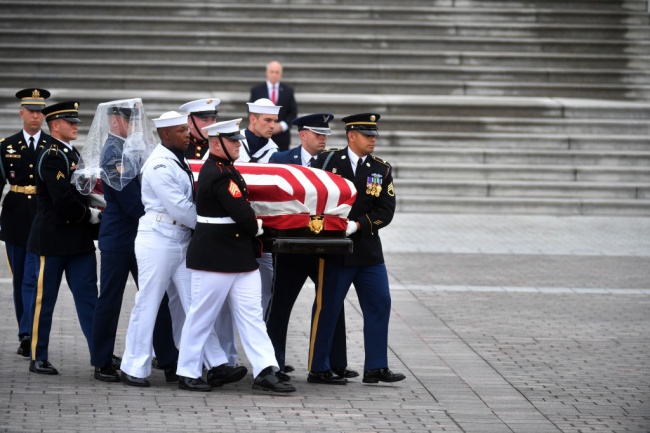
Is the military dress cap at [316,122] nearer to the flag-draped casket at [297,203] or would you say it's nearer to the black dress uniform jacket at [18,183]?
the flag-draped casket at [297,203]

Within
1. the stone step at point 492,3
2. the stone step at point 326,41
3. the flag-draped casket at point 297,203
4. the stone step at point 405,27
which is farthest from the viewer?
the stone step at point 492,3

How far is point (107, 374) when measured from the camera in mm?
7473

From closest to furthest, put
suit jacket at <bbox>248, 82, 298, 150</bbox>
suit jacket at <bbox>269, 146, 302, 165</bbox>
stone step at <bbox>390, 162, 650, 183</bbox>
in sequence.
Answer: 1. suit jacket at <bbox>269, 146, 302, 165</bbox>
2. suit jacket at <bbox>248, 82, 298, 150</bbox>
3. stone step at <bbox>390, 162, 650, 183</bbox>

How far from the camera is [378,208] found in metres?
7.66

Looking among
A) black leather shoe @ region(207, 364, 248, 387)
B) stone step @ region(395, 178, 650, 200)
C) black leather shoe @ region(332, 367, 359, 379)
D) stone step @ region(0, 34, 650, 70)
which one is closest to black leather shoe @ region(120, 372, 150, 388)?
black leather shoe @ region(207, 364, 248, 387)

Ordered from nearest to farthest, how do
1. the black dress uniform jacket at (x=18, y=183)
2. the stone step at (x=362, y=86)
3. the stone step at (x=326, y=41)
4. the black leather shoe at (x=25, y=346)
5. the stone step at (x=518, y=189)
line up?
the black leather shoe at (x=25, y=346)
the black dress uniform jacket at (x=18, y=183)
the stone step at (x=518, y=189)
the stone step at (x=362, y=86)
the stone step at (x=326, y=41)

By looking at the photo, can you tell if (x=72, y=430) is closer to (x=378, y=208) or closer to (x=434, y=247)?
(x=378, y=208)

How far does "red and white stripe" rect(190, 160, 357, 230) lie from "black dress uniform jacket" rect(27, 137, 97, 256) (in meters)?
1.16

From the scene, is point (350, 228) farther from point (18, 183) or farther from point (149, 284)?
point (18, 183)

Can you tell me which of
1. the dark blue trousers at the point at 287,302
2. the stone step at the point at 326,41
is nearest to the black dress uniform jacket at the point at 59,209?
the dark blue trousers at the point at 287,302

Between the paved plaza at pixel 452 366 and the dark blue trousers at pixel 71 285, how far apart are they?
1.10 ft

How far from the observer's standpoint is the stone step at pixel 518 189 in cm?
1661

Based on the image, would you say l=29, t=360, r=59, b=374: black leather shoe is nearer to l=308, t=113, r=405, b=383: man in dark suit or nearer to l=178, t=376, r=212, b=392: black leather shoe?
l=178, t=376, r=212, b=392: black leather shoe

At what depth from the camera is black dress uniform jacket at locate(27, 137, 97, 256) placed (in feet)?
24.9
